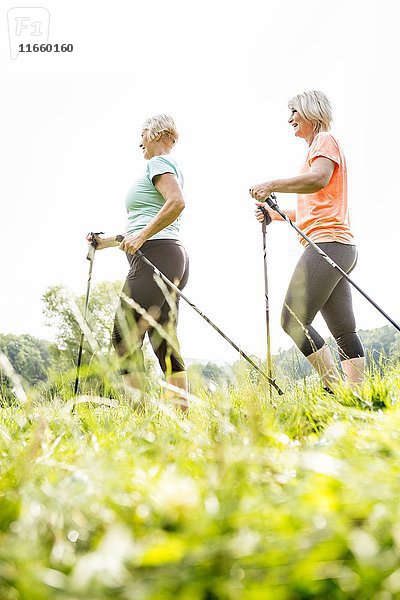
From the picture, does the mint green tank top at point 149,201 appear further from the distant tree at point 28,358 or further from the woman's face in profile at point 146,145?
the distant tree at point 28,358

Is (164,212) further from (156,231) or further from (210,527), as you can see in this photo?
(210,527)

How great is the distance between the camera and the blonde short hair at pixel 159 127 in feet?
15.7

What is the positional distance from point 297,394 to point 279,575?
7.38ft

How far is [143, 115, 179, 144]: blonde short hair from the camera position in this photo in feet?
15.7

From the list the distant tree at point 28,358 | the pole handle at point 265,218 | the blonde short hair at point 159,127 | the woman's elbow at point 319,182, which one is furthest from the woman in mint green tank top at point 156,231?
the pole handle at point 265,218

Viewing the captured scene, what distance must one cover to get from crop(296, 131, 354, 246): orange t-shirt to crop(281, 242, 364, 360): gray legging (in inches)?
3.5

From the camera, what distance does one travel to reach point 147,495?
43.5 inches

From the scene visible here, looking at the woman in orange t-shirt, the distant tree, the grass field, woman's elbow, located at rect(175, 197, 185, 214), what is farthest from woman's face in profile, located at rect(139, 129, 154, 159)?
the grass field

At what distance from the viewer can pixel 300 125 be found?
184 inches

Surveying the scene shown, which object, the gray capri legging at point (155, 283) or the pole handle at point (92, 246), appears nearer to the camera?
the gray capri legging at point (155, 283)

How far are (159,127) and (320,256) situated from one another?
1660 millimetres

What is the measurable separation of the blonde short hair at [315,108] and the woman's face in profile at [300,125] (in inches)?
1.1

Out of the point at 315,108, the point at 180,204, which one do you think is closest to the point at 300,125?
the point at 315,108

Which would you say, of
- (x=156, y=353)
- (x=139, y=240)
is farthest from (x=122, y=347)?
(x=139, y=240)
